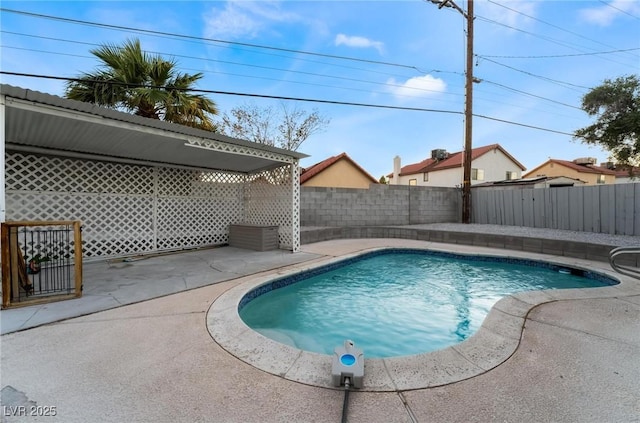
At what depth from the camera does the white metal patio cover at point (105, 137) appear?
315 centimetres

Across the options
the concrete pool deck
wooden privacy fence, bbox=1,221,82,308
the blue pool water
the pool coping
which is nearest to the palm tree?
wooden privacy fence, bbox=1,221,82,308

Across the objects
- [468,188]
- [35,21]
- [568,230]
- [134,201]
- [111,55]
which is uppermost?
[35,21]

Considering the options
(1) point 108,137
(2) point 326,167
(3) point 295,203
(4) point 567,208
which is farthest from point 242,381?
(2) point 326,167

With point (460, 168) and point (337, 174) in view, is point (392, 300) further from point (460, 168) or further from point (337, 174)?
point (460, 168)

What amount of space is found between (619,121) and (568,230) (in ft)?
28.0

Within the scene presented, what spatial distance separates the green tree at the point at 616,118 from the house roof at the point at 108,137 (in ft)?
51.1

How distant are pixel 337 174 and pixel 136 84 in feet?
41.3

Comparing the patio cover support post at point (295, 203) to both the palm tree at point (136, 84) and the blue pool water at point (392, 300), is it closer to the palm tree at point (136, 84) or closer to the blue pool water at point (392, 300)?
the blue pool water at point (392, 300)

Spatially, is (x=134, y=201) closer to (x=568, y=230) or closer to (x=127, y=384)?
(x=127, y=384)

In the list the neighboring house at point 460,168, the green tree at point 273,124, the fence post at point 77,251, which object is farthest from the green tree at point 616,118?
A: the fence post at point 77,251

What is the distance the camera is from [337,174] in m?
17.6

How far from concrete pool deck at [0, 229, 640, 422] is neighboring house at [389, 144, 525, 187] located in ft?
62.9

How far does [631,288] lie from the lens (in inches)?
159

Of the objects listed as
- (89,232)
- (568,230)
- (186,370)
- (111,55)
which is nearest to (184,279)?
(186,370)
